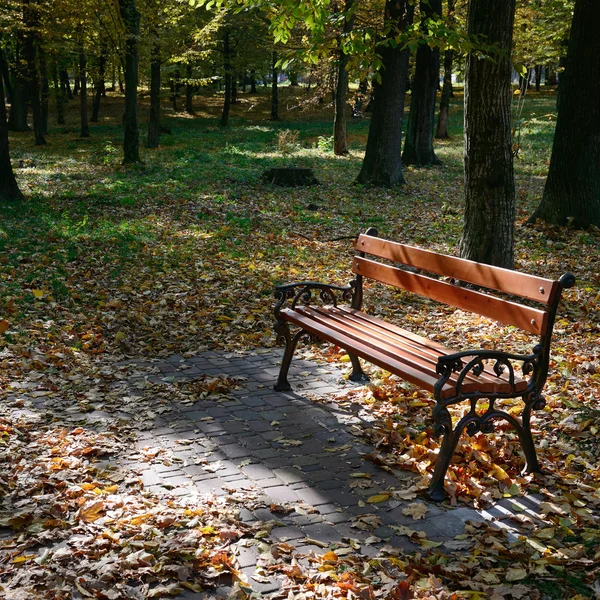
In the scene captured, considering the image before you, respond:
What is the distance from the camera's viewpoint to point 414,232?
11531mm

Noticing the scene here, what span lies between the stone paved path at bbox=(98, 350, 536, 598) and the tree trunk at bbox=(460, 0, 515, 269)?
3.09 metres

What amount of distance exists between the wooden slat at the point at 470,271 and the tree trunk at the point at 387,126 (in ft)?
33.7

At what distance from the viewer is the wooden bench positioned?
3973mm

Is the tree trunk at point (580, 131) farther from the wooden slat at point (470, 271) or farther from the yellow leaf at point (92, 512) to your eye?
the yellow leaf at point (92, 512)

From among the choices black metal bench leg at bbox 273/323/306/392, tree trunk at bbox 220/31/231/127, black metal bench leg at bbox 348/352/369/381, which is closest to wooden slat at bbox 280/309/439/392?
black metal bench leg at bbox 273/323/306/392

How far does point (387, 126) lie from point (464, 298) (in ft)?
38.6

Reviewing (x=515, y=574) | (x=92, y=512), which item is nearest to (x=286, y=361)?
(x=92, y=512)

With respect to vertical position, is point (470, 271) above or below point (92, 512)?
above

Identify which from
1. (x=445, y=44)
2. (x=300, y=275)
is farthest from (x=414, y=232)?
(x=445, y=44)

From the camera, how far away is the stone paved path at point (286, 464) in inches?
145

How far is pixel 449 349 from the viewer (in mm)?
4871

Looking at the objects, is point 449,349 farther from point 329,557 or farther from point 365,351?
point 329,557

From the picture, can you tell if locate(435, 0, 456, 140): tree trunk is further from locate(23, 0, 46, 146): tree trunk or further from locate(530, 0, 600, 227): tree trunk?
locate(530, 0, 600, 227): tree trunk

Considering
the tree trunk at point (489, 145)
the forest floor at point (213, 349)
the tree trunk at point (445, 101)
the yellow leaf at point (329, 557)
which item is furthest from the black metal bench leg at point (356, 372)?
the tree trunk at point (445, 101)
